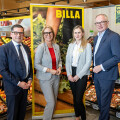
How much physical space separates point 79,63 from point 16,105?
3.75 feet

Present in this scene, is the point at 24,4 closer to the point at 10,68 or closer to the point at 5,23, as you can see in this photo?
the point at 5,23

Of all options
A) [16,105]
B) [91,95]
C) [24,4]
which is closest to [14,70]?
[16,105]

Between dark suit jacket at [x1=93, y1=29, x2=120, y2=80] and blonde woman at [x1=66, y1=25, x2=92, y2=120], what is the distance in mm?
215

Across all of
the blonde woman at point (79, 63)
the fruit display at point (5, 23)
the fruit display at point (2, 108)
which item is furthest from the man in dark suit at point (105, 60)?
the fruit display at point (2, 108)

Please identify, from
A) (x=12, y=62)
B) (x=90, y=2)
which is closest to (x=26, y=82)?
(x=12, y=62)

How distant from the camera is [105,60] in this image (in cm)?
225

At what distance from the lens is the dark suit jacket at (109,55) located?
2119mm

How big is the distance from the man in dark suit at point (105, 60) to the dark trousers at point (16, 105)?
114 cm

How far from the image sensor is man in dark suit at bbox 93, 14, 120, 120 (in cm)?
213

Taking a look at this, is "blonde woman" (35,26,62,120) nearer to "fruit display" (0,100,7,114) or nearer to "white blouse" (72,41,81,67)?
"white blouse" (72,41,81,67)

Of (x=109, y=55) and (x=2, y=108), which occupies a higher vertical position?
(x=109, y=55)

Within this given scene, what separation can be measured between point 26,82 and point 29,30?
121cm

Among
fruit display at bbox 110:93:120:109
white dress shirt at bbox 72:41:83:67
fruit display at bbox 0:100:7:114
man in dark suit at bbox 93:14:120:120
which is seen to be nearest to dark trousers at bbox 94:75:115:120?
man in dark suit at bbox 93:14:120:120

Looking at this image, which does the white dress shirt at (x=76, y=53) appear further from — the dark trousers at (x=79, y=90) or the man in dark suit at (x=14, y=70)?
the man in dark suit at (x=14, y=70)
